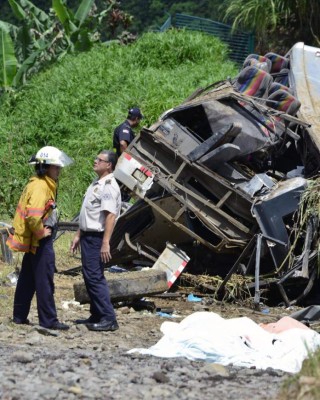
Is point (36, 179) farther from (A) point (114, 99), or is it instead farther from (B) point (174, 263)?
(A) point (114, 99)

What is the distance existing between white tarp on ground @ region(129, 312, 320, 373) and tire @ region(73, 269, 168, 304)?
1.98 meters

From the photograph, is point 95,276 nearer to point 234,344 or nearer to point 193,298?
point 234,344

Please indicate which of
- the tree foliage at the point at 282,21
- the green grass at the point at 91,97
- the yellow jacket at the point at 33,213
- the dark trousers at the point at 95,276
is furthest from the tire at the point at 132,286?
the tree foliage at the point at 282,21

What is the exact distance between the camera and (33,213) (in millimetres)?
8953

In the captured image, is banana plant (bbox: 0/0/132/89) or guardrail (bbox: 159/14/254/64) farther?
guardrail (bbox: 159/14/254/64)

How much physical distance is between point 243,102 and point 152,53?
41.5 feet

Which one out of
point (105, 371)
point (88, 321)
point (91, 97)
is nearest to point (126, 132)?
point (88, 321)

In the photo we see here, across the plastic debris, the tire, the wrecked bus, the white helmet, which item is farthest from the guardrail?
the white helmet

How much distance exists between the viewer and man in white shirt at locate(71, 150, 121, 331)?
360 inches

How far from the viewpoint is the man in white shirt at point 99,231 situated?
360 inches

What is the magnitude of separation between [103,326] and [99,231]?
2.75ft

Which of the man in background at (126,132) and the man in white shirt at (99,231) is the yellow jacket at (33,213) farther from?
the man in background at (126,132)

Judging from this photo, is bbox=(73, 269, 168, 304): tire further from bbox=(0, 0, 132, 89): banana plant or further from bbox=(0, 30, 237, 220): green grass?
bbox=(0, 0, 132, 89): banana plant

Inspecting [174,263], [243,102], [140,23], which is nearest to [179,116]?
[243,102]
